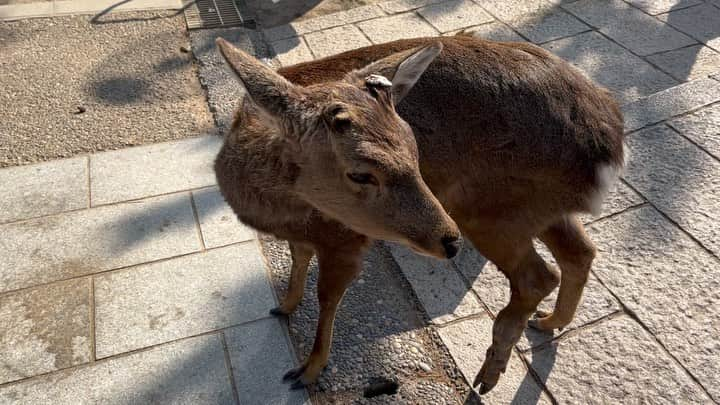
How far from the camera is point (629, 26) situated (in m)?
6.28

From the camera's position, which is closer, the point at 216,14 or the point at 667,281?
the point at 667,281

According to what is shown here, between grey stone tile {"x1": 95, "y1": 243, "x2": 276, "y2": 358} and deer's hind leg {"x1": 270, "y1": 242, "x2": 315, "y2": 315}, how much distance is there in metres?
0.12

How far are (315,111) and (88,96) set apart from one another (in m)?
4.09

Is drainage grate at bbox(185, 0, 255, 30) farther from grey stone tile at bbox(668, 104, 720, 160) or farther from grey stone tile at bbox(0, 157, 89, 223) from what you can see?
grey stone tile at bbox(668, 104, 720, 160)

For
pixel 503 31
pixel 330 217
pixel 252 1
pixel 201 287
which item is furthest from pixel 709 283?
pixel 252 1

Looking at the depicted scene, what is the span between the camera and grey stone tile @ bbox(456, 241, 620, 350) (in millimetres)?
3471

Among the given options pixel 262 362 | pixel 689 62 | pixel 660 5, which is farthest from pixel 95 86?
pixel 660 5

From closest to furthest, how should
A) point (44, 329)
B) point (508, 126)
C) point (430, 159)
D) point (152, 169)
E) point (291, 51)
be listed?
1. point (508, 126)
2. point (430, 159)
3. point (44, 329)
4. point (152, 169)
5. point (291, 51)

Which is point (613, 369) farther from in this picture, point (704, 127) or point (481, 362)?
point (704, 127)

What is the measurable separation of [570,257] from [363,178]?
1.49 meters

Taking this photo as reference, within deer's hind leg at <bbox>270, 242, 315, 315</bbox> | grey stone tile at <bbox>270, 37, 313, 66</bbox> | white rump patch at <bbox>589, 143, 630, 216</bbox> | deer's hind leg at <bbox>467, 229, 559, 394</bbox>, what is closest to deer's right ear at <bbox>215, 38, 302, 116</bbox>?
deer's hind leg at <bbox>270, 242, 315, 315</bbox>

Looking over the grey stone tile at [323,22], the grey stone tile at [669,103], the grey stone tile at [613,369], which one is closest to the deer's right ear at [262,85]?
the grey stone tile at [613,369]

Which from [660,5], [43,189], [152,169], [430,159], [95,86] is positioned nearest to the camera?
[430,159]

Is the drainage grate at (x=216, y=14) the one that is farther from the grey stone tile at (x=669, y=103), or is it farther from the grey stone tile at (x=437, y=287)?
the grey stone tile at (x=669, y=103)
